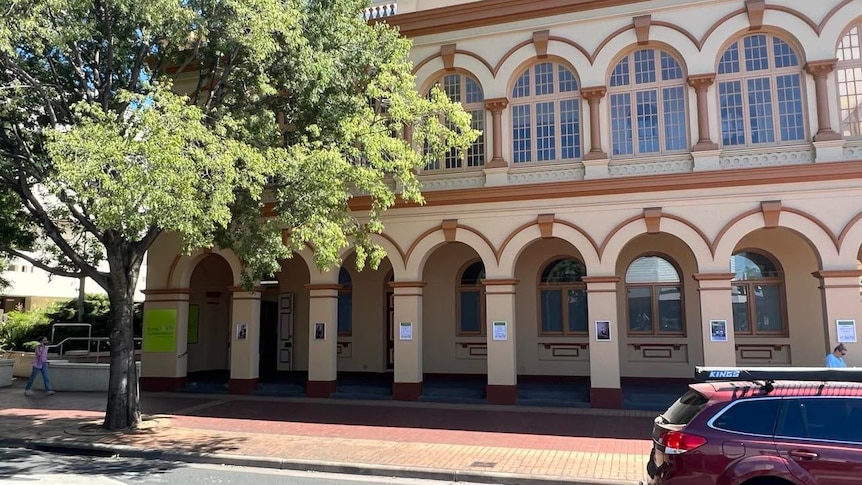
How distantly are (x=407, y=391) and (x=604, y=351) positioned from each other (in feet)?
15.6

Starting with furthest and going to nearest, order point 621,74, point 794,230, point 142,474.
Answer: point 621,74 → point 794,230 → point 142,474

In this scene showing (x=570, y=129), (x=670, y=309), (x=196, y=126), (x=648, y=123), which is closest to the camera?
(x=196, y=126)

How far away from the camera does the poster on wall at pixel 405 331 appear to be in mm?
15578

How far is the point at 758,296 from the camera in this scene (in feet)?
52.4

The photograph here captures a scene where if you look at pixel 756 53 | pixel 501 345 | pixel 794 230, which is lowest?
pixel 501 345

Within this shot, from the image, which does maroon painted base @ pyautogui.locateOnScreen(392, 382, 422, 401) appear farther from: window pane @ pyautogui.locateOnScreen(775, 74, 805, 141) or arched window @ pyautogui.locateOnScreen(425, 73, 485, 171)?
window pane @ pyautogui.locateOnScreen(775, 74, 805, 141)

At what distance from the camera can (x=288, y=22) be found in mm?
11172

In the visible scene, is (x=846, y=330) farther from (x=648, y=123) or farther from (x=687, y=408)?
(x=687, y=408)

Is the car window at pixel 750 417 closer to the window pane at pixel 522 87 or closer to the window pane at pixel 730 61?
the window pane at pixel 730 61

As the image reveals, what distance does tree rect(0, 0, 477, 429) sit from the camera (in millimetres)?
9109

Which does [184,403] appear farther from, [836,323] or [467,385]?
[836,323]

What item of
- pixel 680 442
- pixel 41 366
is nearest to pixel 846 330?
pixel 680 442

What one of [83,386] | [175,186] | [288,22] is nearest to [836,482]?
[175,186]

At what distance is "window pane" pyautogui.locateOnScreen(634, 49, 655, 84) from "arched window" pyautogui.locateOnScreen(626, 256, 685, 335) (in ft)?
15.2
